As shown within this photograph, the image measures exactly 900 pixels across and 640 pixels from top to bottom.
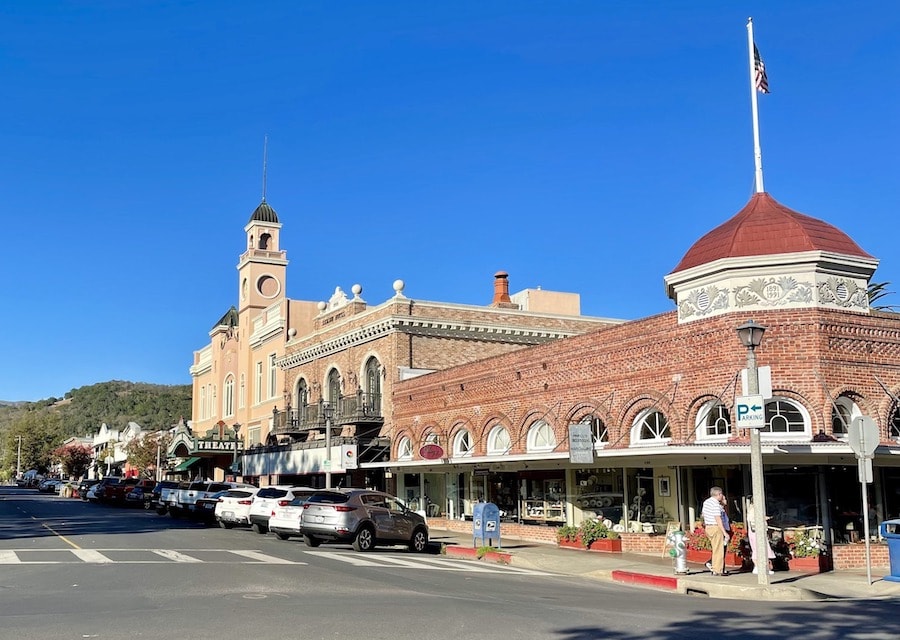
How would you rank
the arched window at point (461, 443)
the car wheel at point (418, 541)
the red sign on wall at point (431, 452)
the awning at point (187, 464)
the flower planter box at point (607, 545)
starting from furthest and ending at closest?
the awning at point (187, 464) < the arched window at point (461, 443) < the red sign on wall at point (431, 452) < the car wheel at point (418, 541) < the flower planter box at point (607, 545)

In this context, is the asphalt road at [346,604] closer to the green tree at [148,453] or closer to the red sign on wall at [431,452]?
the red sign on wall at [431,452]

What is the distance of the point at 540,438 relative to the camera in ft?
90.9

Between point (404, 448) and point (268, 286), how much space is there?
21.6m

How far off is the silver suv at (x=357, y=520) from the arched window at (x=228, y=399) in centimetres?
3503

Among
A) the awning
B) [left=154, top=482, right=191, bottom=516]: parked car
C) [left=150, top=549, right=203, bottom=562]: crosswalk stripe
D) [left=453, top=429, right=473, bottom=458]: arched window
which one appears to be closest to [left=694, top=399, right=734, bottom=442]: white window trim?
[left=453, top=429, right=473, bottom=458]: arched window

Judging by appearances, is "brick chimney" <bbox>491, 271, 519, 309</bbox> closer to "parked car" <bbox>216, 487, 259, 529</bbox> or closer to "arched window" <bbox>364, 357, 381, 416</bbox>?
"arched window" <bbox>364, 357, 381, 416</bbox>

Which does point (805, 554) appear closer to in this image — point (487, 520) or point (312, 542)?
point (487, 520)

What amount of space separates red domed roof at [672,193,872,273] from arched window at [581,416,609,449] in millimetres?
4966

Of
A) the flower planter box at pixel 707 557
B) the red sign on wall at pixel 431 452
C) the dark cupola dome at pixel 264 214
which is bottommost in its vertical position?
the flower planter box at pixel 707 557

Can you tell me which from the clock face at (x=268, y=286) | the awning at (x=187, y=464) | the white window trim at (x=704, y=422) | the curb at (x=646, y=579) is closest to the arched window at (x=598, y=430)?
the white window trim at (x=704, y=422)

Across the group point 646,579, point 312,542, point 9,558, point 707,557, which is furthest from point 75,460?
point 646,579

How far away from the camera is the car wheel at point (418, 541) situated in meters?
23.6

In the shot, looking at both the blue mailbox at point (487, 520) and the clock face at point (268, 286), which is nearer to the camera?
the blue mailbox at point (487, 520)

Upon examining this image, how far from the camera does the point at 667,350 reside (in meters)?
22.6
